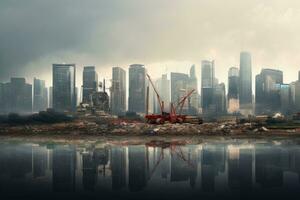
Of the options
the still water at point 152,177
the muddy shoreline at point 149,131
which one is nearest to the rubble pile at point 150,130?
the muddy shoreline at point 149,131

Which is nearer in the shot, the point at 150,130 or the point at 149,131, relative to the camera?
the point at 149,131

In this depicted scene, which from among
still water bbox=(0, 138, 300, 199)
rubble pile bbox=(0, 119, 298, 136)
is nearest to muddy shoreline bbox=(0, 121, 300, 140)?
rubble pile bbox=(0, 119, 298, 136)

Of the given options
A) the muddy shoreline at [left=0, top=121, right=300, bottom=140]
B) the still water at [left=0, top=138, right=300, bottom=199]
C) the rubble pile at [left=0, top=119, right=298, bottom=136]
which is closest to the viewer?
the still water at [left=0, top=138, right=300, bottom=199]

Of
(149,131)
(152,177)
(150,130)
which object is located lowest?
(149,131)

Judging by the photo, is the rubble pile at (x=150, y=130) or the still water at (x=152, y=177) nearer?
the still water at (x=152, y=177)

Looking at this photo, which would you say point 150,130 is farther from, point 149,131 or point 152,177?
point 152,177

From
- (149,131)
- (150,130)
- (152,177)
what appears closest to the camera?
(152,177)

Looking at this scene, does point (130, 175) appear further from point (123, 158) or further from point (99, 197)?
point (123, 158)

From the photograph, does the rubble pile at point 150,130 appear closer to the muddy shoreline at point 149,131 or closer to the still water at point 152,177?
the muddy shoreline at point 149,131

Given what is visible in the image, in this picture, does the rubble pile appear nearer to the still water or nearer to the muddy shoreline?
the muddy shoreline

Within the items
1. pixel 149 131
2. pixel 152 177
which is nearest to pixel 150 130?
pixel 149 131

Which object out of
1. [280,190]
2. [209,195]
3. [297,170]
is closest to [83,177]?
[209,195]
